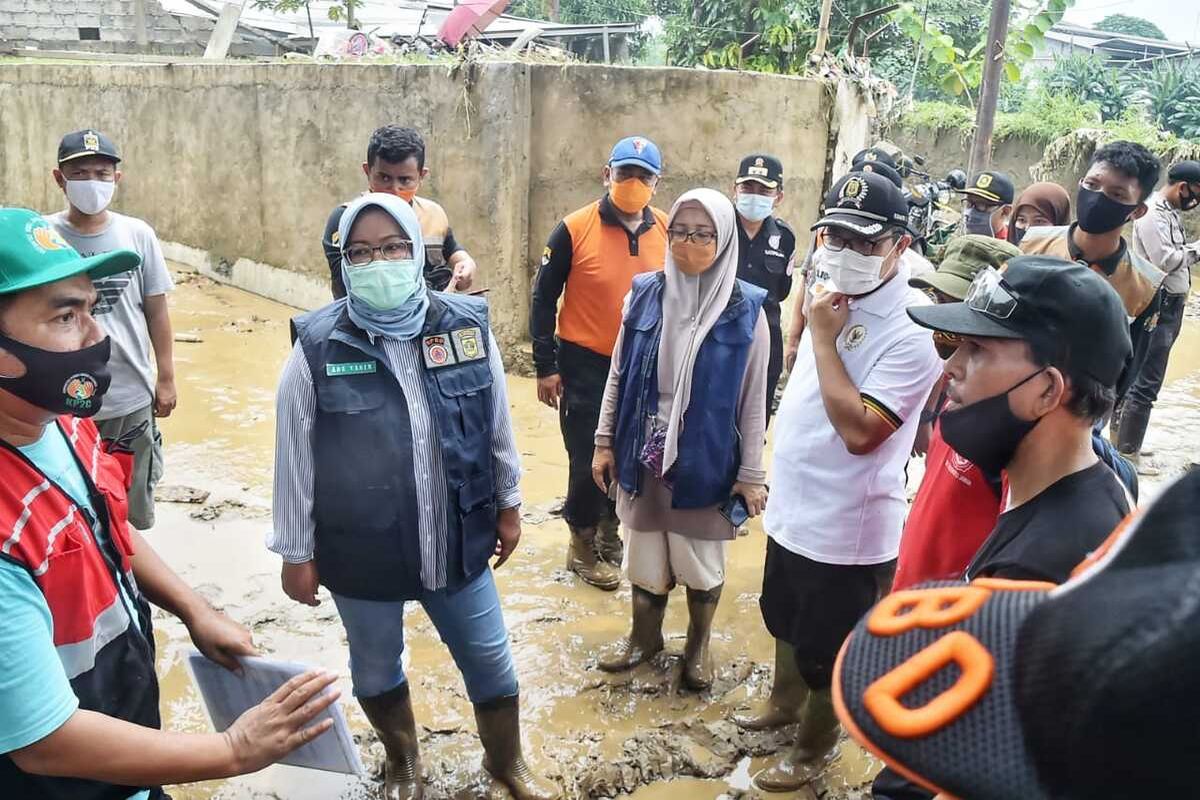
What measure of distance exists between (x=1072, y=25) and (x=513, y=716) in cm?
3699

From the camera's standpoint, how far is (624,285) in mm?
4090

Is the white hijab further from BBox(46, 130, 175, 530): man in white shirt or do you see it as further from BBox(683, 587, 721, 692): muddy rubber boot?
BBox(46, 130, 175, 530): man in white shirt

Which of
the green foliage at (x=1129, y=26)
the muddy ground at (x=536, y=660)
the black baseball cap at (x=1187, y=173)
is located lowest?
the muddy ground at (x=536, y=660)

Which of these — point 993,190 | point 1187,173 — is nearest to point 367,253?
point 1187,173

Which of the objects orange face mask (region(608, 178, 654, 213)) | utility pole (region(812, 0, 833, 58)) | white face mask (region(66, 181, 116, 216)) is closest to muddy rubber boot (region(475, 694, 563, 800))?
orange face mask (region(608, 178, 654, 213))

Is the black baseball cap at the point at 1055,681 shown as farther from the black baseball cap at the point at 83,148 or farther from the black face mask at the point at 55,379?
the black baseball cap at the point at 83,148

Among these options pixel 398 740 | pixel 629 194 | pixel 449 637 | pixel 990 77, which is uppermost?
pixel 990 77

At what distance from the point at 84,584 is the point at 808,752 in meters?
2.25

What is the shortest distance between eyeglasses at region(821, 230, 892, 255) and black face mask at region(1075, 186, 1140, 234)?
72.6 inches

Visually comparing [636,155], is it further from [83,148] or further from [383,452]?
[83,148]

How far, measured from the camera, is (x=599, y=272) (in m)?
4.09

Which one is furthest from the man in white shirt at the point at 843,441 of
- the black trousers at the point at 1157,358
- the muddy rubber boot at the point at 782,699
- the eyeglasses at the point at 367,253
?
the black trousers at the point at 1157,358

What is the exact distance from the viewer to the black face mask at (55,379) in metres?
1.53

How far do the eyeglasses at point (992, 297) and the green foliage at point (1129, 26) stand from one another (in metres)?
44.9
